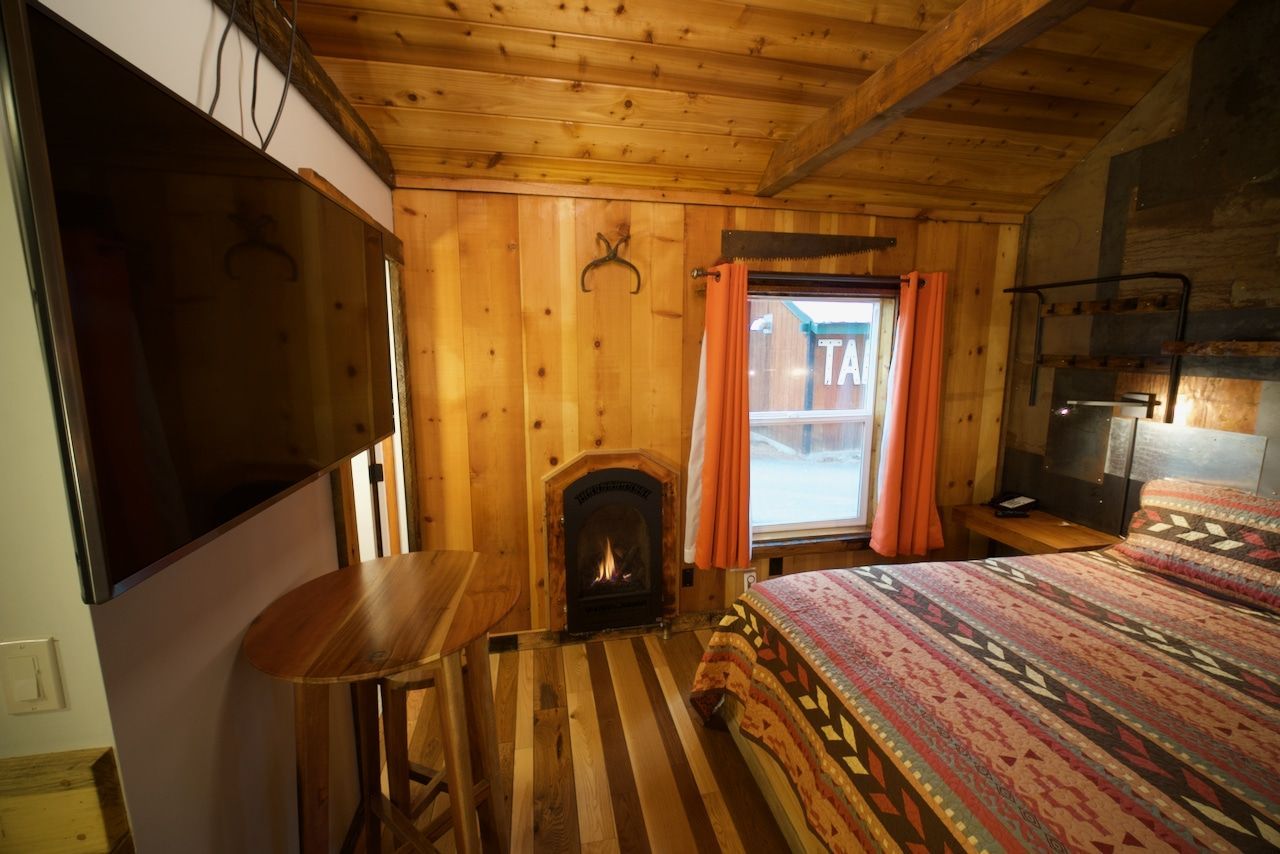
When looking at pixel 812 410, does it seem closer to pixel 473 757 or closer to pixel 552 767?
pixel 552 767

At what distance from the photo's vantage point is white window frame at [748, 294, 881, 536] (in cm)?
296

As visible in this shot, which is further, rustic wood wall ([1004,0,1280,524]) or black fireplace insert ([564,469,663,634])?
black fireplace insert ([564,469,663,634])

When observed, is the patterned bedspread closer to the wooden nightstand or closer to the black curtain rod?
the wooden nightstand

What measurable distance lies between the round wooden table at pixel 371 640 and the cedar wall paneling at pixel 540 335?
120cm

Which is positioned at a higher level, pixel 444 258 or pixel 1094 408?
pixel 444 258

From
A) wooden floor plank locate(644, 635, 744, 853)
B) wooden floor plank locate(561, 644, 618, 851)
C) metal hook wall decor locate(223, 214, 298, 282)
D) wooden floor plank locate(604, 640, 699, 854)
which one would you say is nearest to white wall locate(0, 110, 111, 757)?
metal hook wall decor locate(223, 214, 298, 282)

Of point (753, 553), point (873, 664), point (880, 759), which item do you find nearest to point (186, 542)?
point (880, 759)

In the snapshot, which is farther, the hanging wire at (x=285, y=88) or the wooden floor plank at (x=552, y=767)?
the wooden floor plank at (x=552, y=767)

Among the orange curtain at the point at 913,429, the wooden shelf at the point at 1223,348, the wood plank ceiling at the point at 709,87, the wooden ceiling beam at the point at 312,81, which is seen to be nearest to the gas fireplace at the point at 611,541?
the orange curtain at the point at 913,429

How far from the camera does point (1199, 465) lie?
207 centimetres

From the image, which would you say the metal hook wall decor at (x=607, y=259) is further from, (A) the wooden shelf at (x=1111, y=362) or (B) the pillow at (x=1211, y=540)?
(B) the pillow at (x=1211, y=540)

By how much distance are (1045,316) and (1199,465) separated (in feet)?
3.30

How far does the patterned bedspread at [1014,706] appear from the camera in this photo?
0.93 meters

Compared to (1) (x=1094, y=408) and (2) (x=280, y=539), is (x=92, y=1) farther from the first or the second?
(1) (x=1094, y=408)
